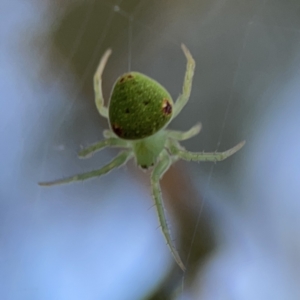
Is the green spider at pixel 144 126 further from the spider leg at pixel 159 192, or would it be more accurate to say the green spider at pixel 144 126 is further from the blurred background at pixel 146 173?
the blurred background at pixel 146 173

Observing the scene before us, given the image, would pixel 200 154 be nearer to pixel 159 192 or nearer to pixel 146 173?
pixel 159 192

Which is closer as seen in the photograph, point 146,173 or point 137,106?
point 137,106

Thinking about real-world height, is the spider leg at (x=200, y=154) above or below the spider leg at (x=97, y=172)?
above

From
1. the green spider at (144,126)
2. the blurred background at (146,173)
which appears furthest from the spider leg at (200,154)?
the blurred background at (146,173)

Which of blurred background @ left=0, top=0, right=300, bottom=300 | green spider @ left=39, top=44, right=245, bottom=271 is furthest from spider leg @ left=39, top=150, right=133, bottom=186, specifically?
blurred background @ left=0, top=0, right=300, bottom=300

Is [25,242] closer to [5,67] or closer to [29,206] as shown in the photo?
[29,206]

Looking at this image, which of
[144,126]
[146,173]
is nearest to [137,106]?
[144,126]

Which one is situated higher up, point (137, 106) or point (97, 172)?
point (137, 106)
